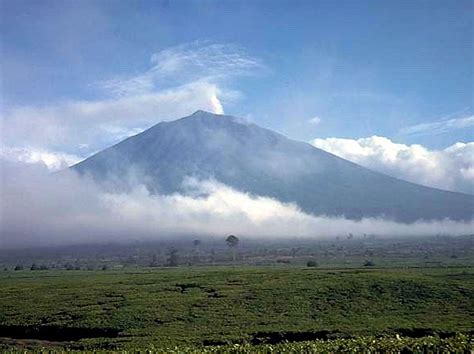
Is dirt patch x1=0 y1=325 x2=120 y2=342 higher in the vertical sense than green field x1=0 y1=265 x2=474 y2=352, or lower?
lower

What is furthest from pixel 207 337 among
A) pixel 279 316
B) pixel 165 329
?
pixel 279 316

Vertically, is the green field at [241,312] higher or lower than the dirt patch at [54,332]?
higher

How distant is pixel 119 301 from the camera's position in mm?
45438

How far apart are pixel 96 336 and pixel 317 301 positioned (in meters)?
17.5

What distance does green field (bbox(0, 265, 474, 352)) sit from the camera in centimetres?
3394

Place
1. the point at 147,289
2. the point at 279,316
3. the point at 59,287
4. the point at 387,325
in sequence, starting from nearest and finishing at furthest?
1. the point at 387,325
2. the point at 279,316
3. the point at 147,289
4. the point at 59,287

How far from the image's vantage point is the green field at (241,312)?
33.9 m

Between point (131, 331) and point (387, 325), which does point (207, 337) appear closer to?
point (131, 331)

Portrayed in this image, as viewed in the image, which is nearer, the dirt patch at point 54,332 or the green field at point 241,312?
the green field at point 241,312

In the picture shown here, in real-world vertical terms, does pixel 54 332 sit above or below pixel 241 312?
below

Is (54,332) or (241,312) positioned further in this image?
(241,312)

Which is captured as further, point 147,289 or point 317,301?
point 147,289

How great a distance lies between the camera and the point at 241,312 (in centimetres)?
4044

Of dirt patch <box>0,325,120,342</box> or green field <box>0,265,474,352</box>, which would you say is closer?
green field <box>0,265,474,352</box>
